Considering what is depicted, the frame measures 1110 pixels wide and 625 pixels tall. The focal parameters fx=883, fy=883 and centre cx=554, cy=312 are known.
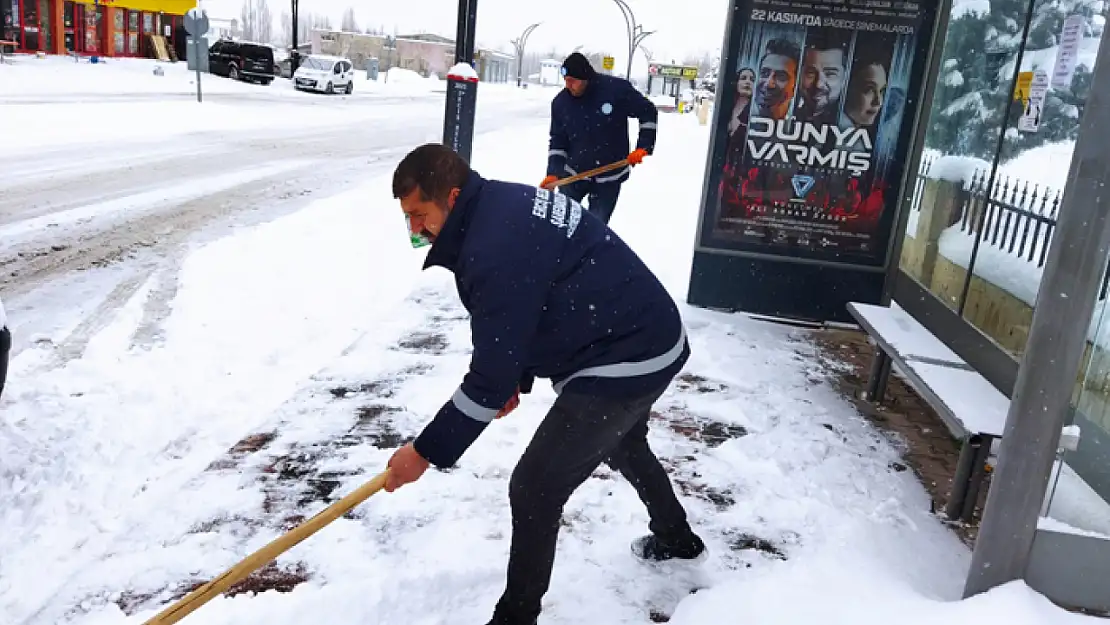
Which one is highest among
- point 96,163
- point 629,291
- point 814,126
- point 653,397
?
point 814,126

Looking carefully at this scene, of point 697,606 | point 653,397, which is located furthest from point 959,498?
point 653,397

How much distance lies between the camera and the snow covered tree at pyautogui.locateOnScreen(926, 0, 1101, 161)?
4.36 meters

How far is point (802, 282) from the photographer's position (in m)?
6.42

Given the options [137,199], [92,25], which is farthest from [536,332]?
[92,25]

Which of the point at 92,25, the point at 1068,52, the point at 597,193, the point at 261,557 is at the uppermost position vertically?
the point at 1068,52

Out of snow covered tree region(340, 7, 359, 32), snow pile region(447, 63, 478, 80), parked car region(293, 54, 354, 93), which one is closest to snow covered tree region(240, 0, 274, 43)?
snow covered tree region(340, 7, 359, 32)

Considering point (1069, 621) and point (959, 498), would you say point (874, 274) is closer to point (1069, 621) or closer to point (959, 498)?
point (959, 498)

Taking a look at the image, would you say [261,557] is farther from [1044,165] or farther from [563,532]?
[1044,165]

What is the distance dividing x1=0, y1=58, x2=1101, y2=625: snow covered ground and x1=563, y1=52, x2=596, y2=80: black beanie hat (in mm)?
1854

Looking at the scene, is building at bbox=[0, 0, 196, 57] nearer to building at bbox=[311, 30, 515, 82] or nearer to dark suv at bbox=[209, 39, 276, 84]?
dark suv at bbox=[209, 39, 276, 84]

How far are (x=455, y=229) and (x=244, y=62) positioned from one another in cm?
3722

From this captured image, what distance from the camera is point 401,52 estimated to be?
81.7 m

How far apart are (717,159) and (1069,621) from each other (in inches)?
159

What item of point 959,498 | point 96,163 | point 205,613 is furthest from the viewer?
point 96,163
